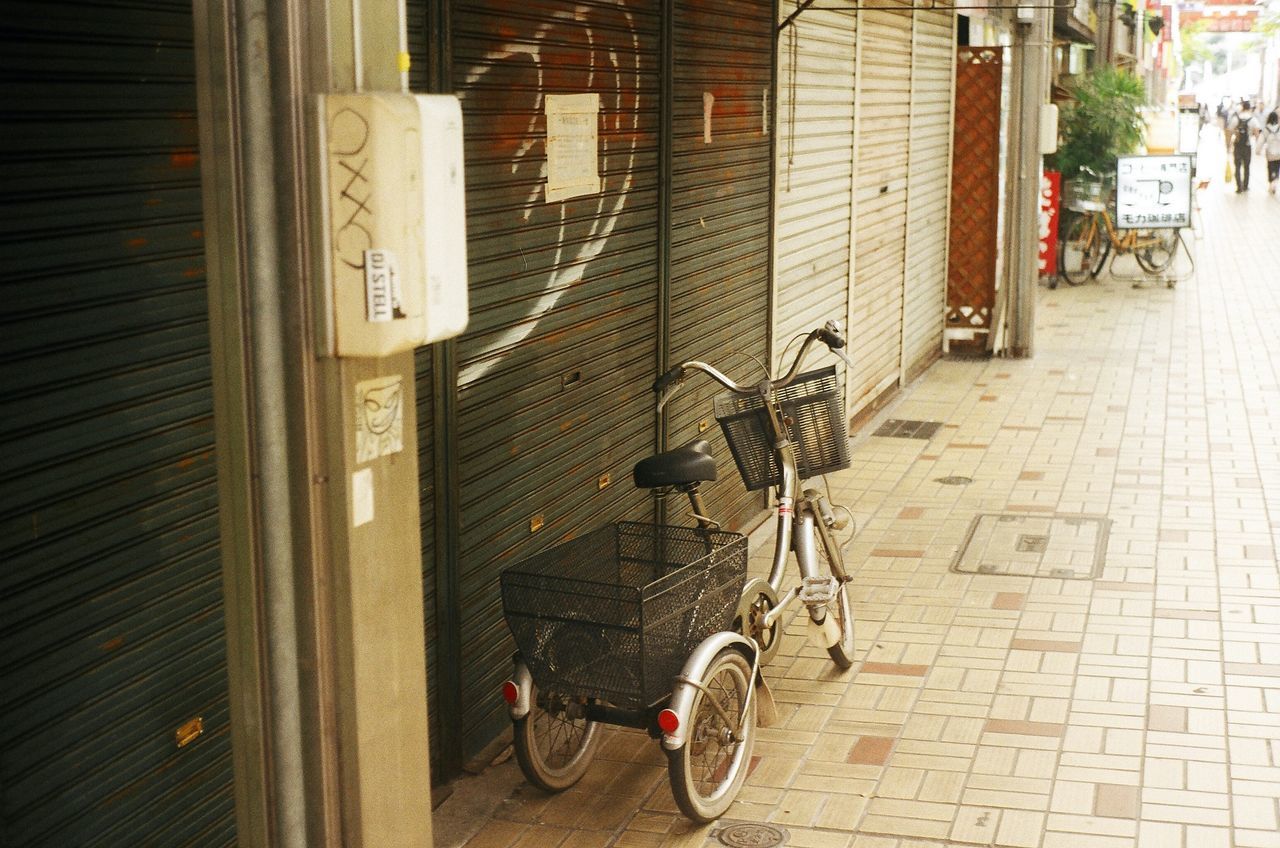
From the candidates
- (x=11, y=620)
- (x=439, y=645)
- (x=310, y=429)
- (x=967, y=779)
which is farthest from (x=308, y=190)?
(x=967, y=779)

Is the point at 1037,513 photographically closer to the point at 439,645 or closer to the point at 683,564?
the point at 683,564

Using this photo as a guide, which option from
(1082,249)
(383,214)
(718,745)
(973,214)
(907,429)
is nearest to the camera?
(383,214)

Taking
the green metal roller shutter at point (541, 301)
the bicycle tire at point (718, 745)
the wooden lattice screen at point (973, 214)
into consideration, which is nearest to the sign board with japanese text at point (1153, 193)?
the wooden lattice screen at point (973, 214)

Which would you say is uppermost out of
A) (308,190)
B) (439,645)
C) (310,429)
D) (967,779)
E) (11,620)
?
(308,190)

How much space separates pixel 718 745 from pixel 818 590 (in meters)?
0.93

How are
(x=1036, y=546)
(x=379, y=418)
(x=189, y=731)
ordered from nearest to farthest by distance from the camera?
(x=379, y=418) → (x=189, y=731) → (x=1036, y=546)

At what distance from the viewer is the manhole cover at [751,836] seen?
4.64 metres

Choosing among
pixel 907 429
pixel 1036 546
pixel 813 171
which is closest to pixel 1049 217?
pixel 907 429

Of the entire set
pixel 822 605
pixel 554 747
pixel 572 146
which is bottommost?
pixel 554 747

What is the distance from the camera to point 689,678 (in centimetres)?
445

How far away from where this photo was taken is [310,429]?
275 centimetres

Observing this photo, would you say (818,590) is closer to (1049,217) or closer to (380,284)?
(380,284)

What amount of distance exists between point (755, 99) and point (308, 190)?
18.3ft

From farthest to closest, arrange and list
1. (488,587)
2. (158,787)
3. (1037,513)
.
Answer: (1037,513), (488,587), (158,787)
